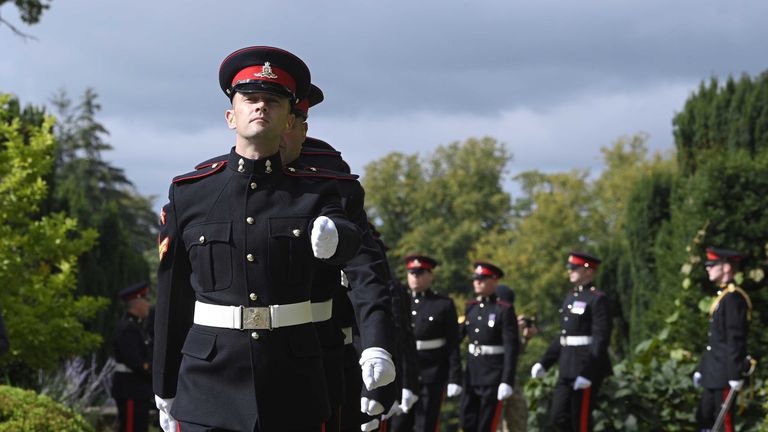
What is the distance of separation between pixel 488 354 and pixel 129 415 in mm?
3550

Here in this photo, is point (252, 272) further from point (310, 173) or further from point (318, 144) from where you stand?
point (318, 144)

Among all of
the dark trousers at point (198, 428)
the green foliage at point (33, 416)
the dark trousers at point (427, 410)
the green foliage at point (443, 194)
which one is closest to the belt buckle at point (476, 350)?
the dark trousers at point (427, 410)

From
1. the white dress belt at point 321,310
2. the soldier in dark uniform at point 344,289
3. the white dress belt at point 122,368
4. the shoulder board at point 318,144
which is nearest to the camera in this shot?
the soldier in dark uniform at point 344,289

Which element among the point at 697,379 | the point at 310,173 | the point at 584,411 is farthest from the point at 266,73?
the point at 697,379

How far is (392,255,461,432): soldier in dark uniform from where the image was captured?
11203mm

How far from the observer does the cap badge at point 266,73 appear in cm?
441

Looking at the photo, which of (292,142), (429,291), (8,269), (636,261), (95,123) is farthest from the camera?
(95,123)

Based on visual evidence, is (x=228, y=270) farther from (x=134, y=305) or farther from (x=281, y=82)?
(x=134, y=305)

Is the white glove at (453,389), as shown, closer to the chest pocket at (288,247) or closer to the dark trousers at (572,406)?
the dark trousers at (572,406)

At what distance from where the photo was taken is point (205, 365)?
430 centimetres

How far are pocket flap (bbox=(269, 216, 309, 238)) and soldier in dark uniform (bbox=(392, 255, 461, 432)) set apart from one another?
690 cm

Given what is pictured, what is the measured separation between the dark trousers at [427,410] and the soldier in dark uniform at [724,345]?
2.62 meters

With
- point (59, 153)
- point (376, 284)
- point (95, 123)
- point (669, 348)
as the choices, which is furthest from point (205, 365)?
point (95, 123)

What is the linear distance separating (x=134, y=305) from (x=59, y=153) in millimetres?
41093
